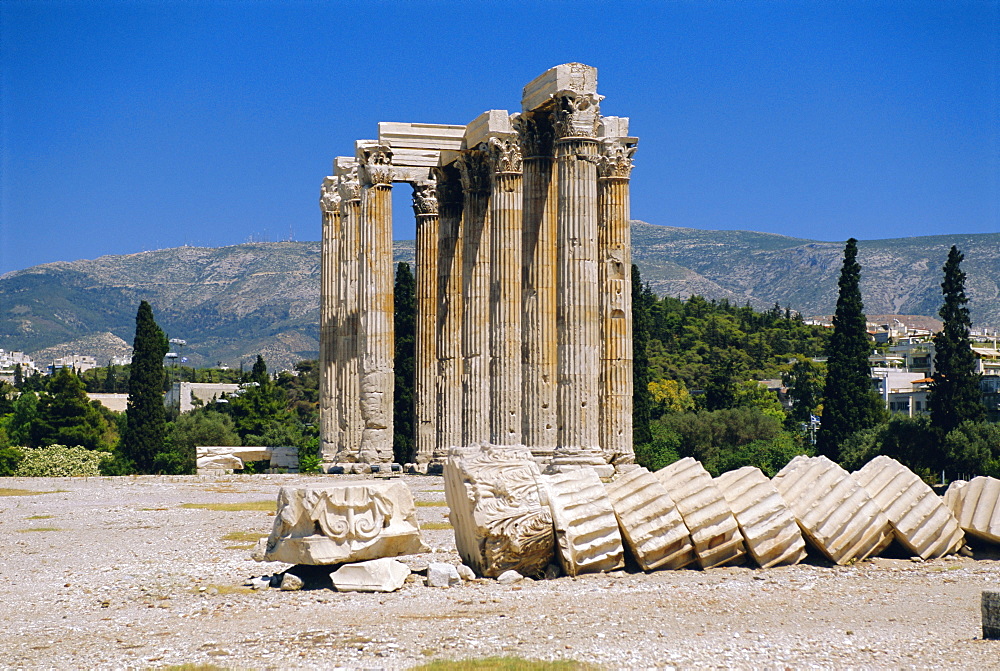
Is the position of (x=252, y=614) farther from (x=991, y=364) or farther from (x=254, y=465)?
(x=991, y=364)

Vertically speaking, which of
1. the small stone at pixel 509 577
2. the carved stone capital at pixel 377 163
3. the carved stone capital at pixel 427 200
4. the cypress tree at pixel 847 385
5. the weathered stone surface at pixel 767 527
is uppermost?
the carved stone capital at pixel 377 163

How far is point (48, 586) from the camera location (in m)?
16.6

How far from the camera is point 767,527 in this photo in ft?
57.1

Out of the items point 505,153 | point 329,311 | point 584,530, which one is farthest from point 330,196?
point 584,530

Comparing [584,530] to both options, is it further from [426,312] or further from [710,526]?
[426,312]

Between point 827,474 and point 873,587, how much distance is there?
8.79 ft

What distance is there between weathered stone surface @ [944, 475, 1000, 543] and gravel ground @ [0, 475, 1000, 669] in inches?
17.9

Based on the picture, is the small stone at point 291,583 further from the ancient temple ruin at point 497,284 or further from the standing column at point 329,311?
the standing column at point 329,311

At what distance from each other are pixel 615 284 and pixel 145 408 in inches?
971

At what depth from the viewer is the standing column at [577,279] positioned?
29797mm

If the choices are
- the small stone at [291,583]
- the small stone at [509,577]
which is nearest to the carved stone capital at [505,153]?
the small stone at [509,577]

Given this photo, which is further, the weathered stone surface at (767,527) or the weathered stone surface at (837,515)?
the weathered stone surface at (837,515)

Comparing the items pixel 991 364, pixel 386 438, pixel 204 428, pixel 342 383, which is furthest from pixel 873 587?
pixel 991 364

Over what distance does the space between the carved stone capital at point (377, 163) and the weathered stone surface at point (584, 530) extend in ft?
74.1
